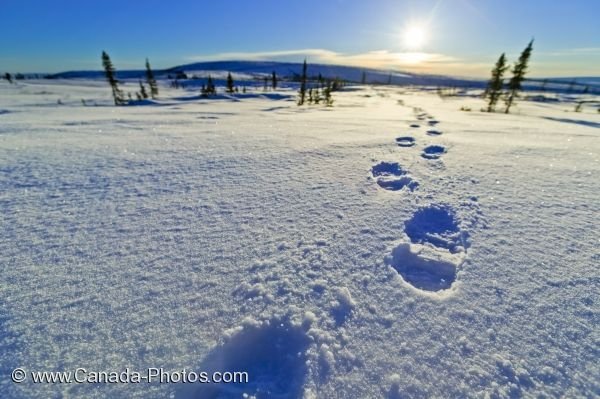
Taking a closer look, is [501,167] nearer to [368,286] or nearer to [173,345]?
[368,286]

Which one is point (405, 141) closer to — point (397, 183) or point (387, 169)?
point (387, 169)

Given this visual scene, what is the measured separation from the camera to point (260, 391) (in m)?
1.35

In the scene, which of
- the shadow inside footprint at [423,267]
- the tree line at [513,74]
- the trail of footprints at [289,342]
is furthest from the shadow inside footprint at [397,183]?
the tree line at [513,74]

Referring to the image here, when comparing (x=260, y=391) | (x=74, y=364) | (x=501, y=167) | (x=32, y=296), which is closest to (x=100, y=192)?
(x=32, y=296)

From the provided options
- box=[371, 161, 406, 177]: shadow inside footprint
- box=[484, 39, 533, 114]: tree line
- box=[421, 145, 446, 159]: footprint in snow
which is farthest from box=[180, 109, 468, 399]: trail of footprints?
box=[484, 39, 533, 114]: tree line

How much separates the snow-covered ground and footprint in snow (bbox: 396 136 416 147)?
4.43 feet

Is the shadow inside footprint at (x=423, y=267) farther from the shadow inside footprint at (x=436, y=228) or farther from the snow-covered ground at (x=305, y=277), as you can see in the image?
the shadow inside footprint at (x=436, y=228)

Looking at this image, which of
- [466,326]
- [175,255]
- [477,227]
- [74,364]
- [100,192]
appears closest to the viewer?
[74,364]

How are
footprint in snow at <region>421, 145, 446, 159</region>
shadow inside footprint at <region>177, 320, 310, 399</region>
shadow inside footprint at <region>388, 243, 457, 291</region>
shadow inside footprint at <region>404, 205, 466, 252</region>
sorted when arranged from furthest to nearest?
footprint in snow at <region>421, 145, 446, 159</region>, shadow inside footprint at <region>404, 205, 466, 252</region>, shadow inside footprint at <region>388, 243, 457, 291</region>, shadow inside footprint at <region>177, 320, 310, 399</region>

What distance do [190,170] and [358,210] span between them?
235 cm

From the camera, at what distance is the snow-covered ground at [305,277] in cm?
142

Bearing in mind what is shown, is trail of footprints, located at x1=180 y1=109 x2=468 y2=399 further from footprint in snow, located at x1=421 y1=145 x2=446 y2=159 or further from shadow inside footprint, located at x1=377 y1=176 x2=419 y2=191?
footprint in snow, located at x1=421 y1=145 x2=446 y2=159

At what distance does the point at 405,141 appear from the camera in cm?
520

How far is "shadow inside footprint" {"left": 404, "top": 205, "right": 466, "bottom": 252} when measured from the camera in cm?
232
